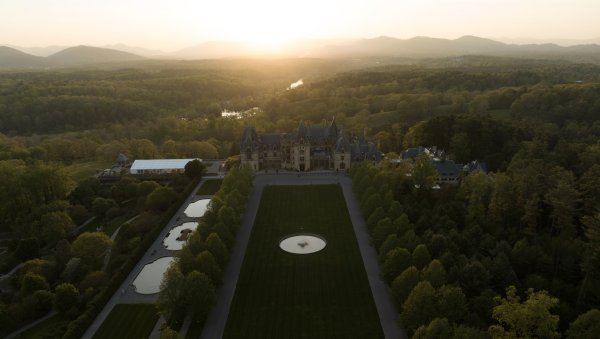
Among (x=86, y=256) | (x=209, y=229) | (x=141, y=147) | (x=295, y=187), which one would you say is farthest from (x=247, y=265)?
(x=141, y=147)

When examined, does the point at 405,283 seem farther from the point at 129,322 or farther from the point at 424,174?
the point at 424,174

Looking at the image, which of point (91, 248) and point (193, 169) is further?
point (193, 169)

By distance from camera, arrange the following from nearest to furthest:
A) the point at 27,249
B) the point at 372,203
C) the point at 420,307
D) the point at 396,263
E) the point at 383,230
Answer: the point at 420,307, the point at 396,263, the point at 383,230, the point at 27,249, the point at 372,203

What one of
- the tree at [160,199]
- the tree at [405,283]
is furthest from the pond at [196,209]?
the tree at [405,283]

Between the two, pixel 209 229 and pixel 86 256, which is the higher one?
pixel 209 229

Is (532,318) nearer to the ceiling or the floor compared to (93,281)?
nearer to the ceiling

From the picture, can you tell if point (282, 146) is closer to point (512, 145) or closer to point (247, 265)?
point (247, 265)

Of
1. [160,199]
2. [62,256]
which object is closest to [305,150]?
[160,199]
